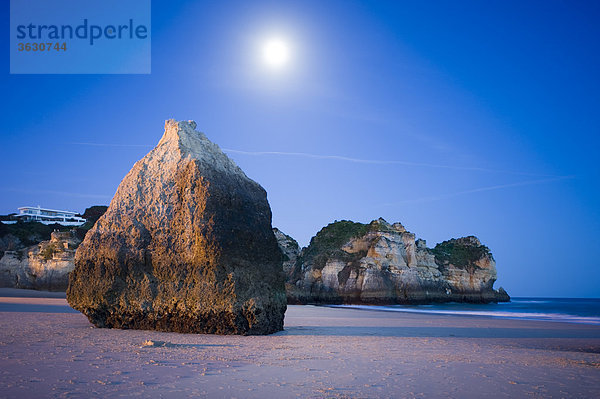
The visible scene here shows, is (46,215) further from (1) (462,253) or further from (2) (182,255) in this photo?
(2) (182,255)

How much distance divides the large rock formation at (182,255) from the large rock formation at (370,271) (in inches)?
1425

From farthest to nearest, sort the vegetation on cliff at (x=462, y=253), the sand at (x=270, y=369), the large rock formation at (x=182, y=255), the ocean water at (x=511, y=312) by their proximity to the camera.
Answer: the vegetation on cliff at (x=462, y=253) → the ocean water at (x=511, y=312) → the large rock formation at (x=182, y=255) → the sand at (x=270, y=369)

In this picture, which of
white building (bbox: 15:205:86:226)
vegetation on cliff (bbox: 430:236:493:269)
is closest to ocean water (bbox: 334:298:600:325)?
vegetation on cliff (bbox: 430:236:493:269)

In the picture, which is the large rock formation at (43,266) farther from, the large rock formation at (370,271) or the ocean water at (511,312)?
the ocean water at (511,312)

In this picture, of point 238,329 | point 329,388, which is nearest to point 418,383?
point 329,388

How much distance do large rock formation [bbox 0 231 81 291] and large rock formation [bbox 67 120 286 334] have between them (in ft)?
119

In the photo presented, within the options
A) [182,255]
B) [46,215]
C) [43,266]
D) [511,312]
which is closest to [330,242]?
[511,312]

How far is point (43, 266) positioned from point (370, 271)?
34.6m

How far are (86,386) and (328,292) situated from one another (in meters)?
43.9

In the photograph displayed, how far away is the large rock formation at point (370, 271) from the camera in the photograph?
155 ft

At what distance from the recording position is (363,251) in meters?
51.5

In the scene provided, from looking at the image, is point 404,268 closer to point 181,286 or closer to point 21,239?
point 181,286

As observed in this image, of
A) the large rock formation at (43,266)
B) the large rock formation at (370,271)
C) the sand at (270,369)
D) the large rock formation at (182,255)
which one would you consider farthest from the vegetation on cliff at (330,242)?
the sand at (270,369)

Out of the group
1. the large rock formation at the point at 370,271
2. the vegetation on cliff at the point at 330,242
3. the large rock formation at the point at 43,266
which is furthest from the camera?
the vegetation on cliff at the point at 330,242
